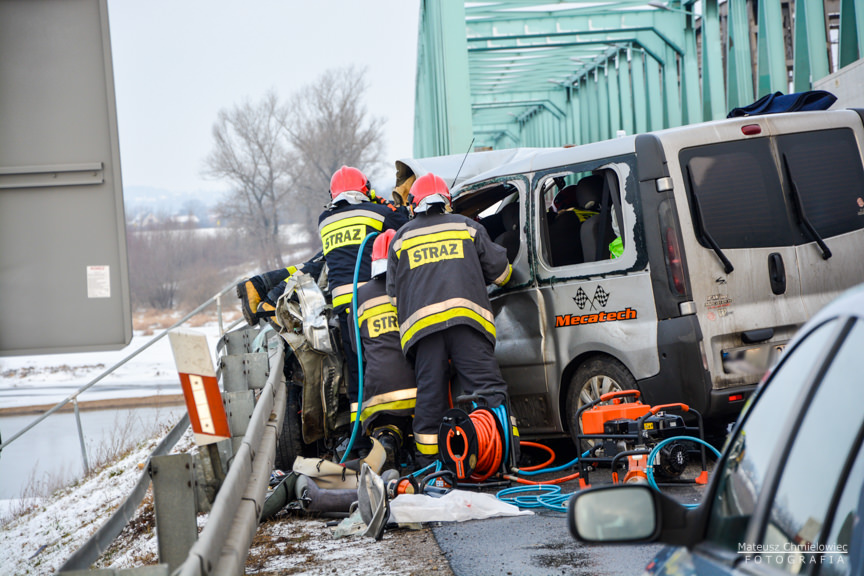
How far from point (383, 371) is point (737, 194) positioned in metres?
2.65

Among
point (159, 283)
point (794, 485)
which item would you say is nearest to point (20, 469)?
point (794, 485)

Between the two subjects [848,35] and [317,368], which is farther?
[848,35]

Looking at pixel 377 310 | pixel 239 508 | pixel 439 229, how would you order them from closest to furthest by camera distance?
1. pixel 239 508
2. pixel 439 229
3. pixel 377 310

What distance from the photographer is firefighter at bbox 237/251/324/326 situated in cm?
786

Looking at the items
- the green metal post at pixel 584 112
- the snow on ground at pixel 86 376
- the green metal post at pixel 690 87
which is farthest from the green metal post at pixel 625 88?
the snow on ground at pixel 86 376

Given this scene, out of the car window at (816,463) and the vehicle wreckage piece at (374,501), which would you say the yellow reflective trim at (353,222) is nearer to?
the vehicle wreckage piece at (374,501)

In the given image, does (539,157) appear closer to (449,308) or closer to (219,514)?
(449,308)

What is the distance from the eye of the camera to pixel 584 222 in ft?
21.1

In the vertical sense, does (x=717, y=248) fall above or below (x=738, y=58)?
below

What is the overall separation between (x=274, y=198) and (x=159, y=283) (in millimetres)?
9195

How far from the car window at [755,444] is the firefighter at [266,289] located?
629cm

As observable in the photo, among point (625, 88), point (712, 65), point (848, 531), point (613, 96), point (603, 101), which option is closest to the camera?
point (848, 531)

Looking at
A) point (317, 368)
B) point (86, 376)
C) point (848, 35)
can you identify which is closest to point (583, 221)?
point (317, 368)

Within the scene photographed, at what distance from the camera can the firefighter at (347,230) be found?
7168 mm
